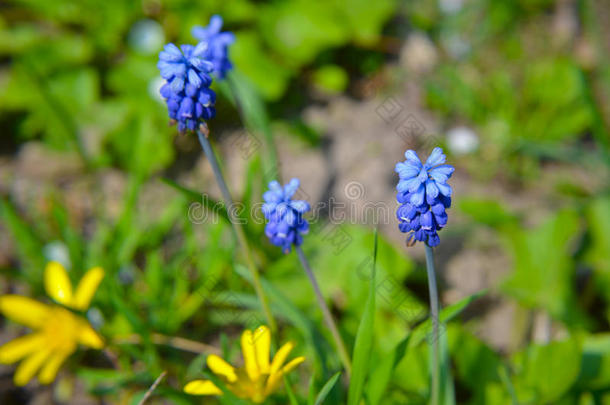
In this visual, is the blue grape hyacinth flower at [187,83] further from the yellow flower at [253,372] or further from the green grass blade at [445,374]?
the green grass blade at [445,374]

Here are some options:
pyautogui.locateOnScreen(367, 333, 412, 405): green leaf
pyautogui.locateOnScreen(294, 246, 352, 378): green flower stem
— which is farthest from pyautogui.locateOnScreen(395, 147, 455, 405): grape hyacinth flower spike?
pyautogui.locateOnScreen(367, 333, 412, 405): green leaf

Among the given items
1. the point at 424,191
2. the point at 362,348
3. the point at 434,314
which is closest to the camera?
the point at 424,191

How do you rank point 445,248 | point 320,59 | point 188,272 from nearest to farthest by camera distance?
point 188,272, point 445,248, point 320,59

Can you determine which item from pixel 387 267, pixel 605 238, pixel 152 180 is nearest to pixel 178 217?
pixel 152 180

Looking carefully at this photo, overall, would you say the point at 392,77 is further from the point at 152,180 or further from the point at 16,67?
the point at 16,67

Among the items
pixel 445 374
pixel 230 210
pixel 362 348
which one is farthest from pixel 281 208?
pixel 445 374

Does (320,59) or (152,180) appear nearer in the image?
(152,180)

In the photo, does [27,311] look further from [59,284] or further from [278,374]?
[278,374]
